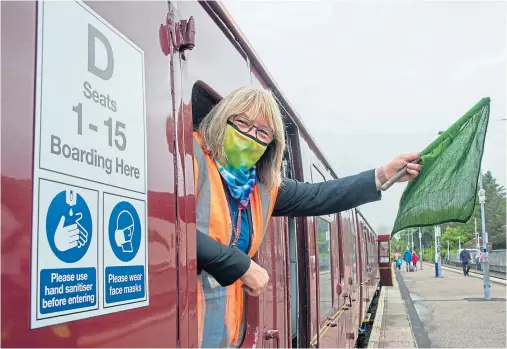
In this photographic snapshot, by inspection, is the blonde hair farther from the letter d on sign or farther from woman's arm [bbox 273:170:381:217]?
the letter d on sign

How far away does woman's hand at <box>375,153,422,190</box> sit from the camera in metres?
2.42

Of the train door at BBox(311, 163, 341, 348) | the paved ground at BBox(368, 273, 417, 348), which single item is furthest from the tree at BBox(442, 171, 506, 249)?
the train door at BBox(311, 163, 341, 348)

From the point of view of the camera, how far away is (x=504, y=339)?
10.4 meters

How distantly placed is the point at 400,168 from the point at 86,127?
64.6 inches

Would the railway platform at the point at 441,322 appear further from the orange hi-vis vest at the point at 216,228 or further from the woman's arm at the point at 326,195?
the orange hi-vis vest at the point at 216,228

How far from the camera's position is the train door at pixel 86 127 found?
1006mm

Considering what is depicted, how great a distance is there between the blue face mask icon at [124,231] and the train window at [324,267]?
341 cm

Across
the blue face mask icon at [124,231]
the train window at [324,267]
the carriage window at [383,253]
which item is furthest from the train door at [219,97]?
the carriage window at [383,253]

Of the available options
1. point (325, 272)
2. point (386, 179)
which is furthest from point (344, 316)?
point (386, 179)

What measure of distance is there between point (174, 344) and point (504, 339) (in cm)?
1060

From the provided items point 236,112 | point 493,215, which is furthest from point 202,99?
point 493,215

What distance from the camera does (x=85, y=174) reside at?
1.20 meters

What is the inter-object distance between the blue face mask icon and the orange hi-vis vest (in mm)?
556

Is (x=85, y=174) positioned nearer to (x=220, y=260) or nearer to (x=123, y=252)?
(x=123, y=252)
